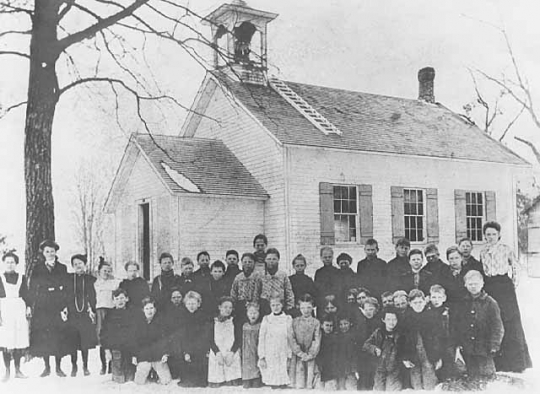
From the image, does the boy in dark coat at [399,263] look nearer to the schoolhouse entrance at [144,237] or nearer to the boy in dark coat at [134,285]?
the boy in dark coat at [134,285]

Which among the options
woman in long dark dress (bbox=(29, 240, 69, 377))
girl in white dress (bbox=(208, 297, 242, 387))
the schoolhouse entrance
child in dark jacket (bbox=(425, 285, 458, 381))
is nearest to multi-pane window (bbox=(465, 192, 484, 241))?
child in dark jacket (bbox=(425, 285, 458, 381))

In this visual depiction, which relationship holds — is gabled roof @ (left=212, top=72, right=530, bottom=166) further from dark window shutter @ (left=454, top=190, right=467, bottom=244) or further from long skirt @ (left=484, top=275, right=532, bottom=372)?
long skirt @ (left=484, top=275, right=532, bottom=372)

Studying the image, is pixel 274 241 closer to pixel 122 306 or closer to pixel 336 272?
pixel 336 272

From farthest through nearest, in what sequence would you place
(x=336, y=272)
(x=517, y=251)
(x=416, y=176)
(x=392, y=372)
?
1. (x=416, y=176)
2. (x=517, y=251)
3. (x=336, y=272)
4. (x=392, y=372)

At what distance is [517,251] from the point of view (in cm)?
596

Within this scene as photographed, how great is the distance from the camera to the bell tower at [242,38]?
574cm

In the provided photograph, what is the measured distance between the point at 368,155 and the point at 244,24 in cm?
191

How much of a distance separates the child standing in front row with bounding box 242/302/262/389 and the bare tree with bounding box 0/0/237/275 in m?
2.00

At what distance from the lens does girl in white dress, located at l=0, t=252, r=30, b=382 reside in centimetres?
518

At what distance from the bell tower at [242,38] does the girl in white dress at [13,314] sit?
278cm

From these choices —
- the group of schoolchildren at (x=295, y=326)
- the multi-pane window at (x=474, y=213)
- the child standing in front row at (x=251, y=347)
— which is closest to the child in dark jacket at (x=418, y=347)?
the group of schoolchildren at (x=295, y=326)

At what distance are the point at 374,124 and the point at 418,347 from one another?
271cm

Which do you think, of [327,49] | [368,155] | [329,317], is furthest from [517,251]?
[327,49]

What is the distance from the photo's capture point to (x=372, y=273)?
18.0ft
